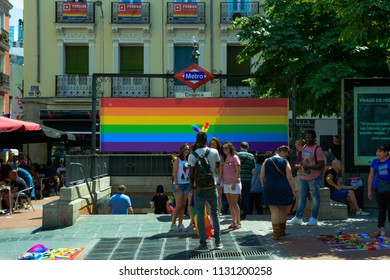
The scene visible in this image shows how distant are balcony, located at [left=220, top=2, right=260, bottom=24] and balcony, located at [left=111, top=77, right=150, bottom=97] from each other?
4.97 meters

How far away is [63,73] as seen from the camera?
1109 inches

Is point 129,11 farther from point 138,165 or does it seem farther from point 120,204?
point 120,204

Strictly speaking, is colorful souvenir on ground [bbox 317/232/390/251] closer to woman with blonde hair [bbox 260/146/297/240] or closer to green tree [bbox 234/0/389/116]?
woman with blonde hair [bbox 260/146/297/240]

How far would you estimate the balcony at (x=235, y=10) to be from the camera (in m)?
27.8

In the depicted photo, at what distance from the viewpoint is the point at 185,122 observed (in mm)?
15641

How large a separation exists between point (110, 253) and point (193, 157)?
1.72 m

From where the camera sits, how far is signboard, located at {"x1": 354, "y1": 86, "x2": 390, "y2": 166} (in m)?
12.5

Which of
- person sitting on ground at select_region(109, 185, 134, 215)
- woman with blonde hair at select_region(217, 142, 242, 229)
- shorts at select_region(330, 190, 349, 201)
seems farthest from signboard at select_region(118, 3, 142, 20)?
woman with blonde hair at select_region(217, 142, 242, 229)

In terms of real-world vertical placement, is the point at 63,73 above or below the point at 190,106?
above

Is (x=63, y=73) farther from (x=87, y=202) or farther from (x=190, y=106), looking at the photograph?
(x=87, y=202)

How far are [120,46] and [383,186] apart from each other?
70.0ft

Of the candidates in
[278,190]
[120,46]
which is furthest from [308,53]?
[120,46]
